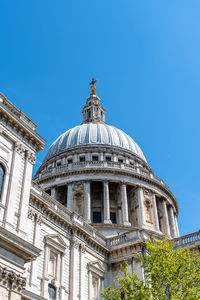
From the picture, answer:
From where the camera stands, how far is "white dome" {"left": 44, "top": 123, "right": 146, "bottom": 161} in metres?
58.1

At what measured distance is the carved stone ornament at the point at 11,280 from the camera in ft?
57.1

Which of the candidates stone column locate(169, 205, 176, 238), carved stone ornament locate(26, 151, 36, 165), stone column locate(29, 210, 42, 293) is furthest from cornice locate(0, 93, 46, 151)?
stone column locate(169, 205, 176, 238)

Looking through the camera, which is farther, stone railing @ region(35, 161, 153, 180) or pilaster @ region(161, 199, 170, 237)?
pilaster @ region(161, 199, 170, 237)

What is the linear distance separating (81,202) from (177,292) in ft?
95.2

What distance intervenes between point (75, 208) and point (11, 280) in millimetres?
30736

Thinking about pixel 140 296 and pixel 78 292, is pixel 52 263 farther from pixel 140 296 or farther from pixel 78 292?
pixel 140 296

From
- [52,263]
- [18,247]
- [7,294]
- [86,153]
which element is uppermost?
[86,153]

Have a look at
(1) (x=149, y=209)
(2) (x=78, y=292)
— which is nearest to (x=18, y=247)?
(2) (x=78, y=292)

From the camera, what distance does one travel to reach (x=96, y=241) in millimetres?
33469

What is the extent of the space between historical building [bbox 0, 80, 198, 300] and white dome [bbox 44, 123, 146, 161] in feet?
0.56

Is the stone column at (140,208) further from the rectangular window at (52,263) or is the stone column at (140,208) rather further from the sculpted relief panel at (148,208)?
the rectangular window at (52,263)

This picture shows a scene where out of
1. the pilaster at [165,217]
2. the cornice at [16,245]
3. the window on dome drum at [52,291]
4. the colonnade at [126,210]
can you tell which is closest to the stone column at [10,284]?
the cornice at [16,245]

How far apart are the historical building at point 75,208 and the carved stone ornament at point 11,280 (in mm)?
44

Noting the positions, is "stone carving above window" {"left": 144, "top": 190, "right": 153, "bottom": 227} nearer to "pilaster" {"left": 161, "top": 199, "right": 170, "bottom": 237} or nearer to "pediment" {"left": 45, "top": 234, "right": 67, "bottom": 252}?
"pilaster" {"left": 161, "top": 199, "right": 170, "bottom": 237}
